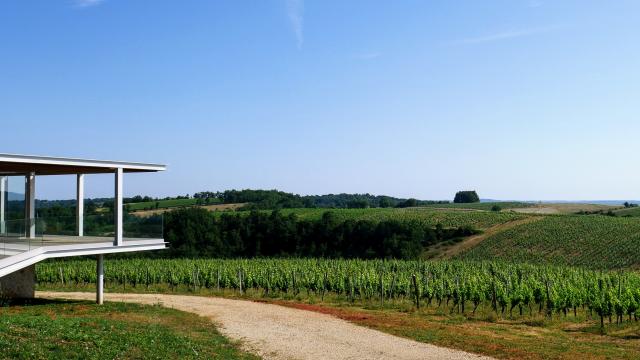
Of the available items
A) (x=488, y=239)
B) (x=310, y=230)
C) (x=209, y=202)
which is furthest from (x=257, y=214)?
(x=209, y=202)

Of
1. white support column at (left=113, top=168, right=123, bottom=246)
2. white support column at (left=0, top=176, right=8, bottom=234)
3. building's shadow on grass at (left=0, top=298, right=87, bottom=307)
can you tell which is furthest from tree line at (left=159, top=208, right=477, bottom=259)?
white support column at (left=113, top=168, right=123, bottom=246)

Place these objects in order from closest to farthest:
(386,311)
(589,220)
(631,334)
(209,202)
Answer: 1. (631,334)
2. (386,311)
3. (589,220)
4. (209,202)

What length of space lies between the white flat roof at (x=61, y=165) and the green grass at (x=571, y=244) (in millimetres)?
54375

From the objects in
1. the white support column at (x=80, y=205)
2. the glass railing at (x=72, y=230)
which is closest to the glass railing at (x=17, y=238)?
the glass railing at (x=72, y=230)

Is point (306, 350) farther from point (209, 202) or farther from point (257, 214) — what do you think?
point (209, 202)

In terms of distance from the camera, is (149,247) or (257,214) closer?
(149,247)

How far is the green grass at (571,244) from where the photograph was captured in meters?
68.3

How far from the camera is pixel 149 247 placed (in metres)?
27.4

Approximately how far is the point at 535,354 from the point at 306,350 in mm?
7350

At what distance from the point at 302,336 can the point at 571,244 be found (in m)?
63.0

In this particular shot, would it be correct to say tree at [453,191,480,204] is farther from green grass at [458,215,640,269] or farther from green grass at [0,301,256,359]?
green grass at [0,301,256,359]

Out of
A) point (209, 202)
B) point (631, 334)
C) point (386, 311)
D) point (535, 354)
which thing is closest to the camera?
point (535, 354)

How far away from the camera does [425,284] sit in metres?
37.2

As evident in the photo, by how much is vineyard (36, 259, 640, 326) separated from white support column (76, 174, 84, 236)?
13866 mm
